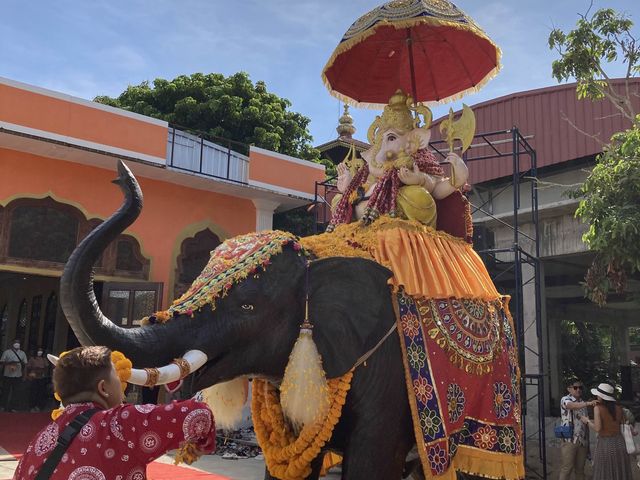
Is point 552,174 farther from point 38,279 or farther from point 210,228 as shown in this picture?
point 38,279

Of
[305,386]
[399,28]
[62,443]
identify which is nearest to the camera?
[62,443]

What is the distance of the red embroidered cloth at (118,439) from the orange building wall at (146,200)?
761 centimetres

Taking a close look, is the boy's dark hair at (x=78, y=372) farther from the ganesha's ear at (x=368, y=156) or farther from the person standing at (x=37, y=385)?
the person standing at (x=37, y=385)

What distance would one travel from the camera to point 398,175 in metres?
3.70

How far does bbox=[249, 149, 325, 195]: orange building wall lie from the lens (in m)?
10.8

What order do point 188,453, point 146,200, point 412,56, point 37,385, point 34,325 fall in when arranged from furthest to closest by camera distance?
point 34,325, point 37,385, point 146,200, point 412,56, point 188,453

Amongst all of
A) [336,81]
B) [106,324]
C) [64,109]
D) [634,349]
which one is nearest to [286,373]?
[106,324]

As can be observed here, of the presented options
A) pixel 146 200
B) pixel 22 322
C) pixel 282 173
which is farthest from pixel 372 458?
pixel 22 322

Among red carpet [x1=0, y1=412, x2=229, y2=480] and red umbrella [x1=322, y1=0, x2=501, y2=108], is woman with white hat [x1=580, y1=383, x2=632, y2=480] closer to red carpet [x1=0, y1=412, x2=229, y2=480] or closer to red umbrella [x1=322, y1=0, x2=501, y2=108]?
red umbrella [x1=322, y1=0, x2=501, y2=108]

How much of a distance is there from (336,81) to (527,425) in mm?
7282

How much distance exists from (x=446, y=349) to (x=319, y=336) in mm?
694

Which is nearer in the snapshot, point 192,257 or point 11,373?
point 192,257

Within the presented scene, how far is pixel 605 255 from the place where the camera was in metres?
6.52

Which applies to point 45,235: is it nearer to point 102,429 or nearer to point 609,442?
point 609,442
